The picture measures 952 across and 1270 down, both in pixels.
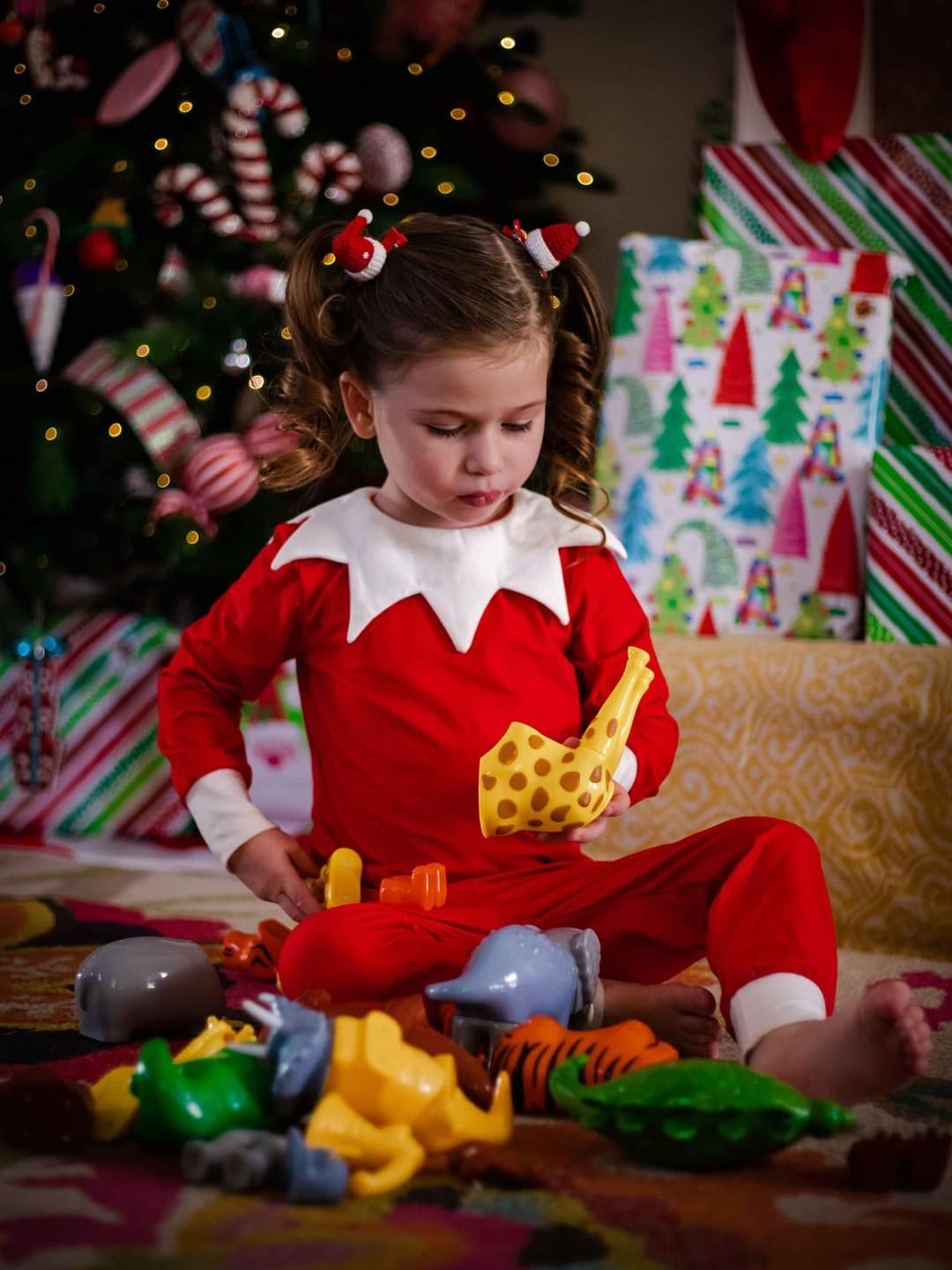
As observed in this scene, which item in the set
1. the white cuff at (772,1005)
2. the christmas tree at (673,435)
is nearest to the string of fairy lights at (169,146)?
the christmas tree at (673,435)

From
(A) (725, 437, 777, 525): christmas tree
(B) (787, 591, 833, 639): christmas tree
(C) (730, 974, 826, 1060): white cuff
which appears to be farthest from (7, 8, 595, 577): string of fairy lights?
(C) (730, 974, 826, 1060): white cuff

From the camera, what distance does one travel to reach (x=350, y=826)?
1.21 meters

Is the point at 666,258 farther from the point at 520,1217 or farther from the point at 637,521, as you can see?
the point at 520,1217

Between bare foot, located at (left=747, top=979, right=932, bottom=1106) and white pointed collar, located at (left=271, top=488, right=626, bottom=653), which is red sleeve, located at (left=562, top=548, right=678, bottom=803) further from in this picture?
bare foot, located at (left=747, top=979, right=932, bottom=1106)

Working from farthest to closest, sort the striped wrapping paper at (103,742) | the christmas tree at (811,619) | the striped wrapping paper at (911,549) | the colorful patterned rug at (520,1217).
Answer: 1. the striped wrapping paper at (103,742)
2. the christmas tree at (811,619)
3. the striped wrapping paper at (911,549)
4. the colorful patterned rug at (520,1217)

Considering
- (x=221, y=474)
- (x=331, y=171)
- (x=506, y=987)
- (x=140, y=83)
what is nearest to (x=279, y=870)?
(x=506, y=987)

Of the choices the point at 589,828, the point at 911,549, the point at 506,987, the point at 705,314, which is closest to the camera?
the point at 506,987

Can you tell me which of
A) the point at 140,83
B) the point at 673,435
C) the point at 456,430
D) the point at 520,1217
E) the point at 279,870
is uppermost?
the point at 140,83

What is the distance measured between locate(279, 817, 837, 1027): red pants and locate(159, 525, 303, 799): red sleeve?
0.77ft

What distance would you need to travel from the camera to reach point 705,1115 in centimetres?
75

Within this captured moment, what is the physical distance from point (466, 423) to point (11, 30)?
1.31 metres

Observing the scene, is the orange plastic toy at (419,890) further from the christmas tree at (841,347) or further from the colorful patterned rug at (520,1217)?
the christmas tree at (841,347)

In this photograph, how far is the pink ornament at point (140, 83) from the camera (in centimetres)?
196

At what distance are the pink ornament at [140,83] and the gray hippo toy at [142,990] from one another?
4.37ft
